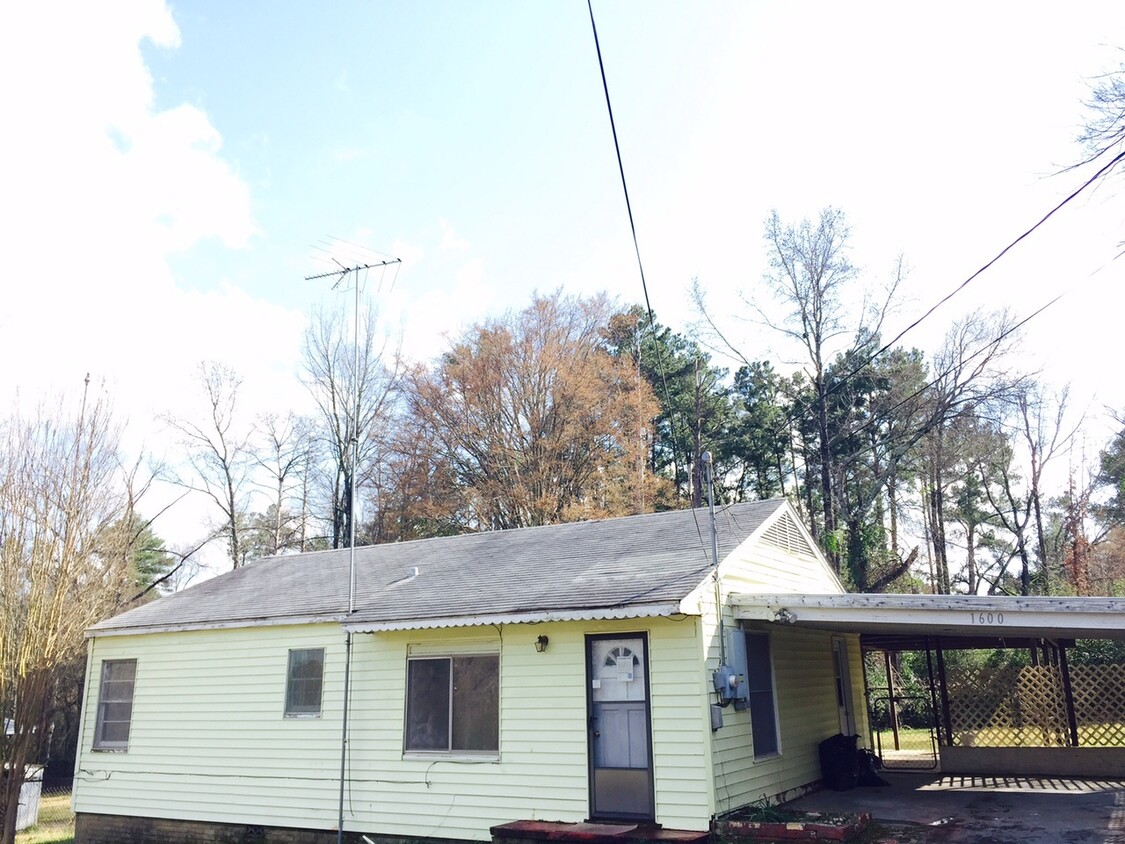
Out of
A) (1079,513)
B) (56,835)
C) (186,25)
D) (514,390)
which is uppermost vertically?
(514,390)

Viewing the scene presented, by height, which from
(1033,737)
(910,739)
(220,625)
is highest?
(220,625)

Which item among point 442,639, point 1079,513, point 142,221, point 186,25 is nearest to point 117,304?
point 142,221

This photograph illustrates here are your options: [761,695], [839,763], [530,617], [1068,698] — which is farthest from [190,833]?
[1068,698]

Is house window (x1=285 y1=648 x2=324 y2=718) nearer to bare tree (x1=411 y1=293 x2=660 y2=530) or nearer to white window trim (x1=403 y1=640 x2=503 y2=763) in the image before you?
white window trim (x1=403 y1=640 x2=503 y2=763)

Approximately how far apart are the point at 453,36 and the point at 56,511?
12.2 m

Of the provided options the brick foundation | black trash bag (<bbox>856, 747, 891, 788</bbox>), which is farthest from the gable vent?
the brick foundation

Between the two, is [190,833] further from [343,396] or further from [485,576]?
[343,396]

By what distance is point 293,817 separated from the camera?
11.7m

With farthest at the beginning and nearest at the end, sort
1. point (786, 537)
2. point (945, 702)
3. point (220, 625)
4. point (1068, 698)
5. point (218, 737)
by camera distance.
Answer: point (945, 702) → point (1068, 698) → point (786, 537) → point (220, 625) → point (218, 737)

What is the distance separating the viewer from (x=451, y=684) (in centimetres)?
1095

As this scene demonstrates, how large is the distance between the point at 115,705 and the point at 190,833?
2.65 m

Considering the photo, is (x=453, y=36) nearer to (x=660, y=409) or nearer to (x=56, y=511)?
(x=56, y=511)

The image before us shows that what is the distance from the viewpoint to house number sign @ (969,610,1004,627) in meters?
9.15

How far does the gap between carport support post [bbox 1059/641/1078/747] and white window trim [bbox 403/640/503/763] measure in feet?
32.4
